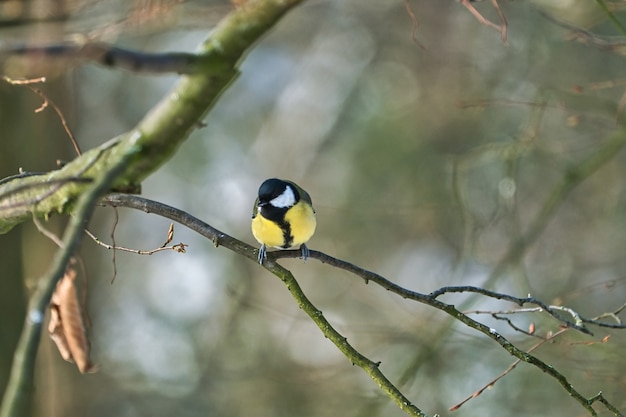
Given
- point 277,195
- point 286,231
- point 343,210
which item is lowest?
point 286,231

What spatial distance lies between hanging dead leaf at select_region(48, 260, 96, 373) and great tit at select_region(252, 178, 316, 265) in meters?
0.82

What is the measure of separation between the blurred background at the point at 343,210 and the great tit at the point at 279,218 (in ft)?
5.43

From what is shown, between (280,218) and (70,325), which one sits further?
(280,218)

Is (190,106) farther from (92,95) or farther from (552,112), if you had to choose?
(92,95)

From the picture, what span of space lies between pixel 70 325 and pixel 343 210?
11.0 feet

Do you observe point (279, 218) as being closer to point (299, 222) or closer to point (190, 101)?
point (299, 222)

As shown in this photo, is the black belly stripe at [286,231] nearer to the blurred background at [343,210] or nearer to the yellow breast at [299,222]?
the yellow breast at [299,222]

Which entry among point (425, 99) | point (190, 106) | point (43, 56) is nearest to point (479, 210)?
point (425, 99)

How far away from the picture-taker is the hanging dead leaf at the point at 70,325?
6.84ft

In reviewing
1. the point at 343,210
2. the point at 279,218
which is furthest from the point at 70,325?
the point at 343,210

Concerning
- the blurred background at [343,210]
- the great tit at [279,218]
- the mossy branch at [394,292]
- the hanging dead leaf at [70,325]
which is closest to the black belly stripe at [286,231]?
the great tit at [279,218]

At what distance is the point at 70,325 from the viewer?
2092 mm

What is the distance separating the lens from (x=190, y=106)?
1445mm

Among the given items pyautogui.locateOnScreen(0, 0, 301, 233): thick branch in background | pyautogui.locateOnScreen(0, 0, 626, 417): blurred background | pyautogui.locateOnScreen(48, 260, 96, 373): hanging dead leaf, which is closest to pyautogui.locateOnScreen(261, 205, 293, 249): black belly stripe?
pyautogui.locateOnScreen(48, 260, 96, 373): hanging dead leaf
